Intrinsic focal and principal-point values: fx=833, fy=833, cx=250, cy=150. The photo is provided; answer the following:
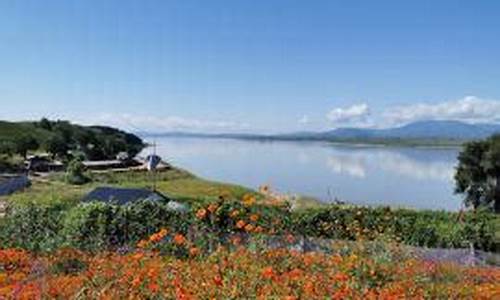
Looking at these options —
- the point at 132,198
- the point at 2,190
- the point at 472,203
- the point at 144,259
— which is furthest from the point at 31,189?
the point at 144,259

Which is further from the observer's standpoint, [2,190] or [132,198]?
[2,190]

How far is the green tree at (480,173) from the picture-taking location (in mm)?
70125

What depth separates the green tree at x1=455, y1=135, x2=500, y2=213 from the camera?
70125mm

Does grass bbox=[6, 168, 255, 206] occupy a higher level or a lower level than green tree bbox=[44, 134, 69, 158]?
lower

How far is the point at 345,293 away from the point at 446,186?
136525 mm

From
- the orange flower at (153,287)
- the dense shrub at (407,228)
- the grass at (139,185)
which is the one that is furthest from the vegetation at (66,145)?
the orange flower at (153,287)

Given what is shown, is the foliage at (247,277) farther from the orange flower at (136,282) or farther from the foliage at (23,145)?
the foliage at (23,145)

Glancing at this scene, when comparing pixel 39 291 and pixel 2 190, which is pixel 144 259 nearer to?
pixel 39 291

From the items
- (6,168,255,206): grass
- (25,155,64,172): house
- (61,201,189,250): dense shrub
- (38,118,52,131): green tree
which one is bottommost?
(6,168,255,206): grass

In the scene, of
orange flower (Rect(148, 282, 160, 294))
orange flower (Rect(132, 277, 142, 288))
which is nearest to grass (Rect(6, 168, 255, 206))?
orange flower (Rect(148, 282, 160, 294))

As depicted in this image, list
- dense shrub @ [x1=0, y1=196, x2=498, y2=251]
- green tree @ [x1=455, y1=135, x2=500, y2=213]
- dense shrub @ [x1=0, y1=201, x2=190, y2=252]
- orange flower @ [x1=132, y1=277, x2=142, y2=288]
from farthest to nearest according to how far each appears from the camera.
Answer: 1. green tree @ [x1=455, y1=135, x2=500, y2=213]
2. dense shrub @ [x1=0, y1=201, x2=190, y2=252]
3. dense shrub @ [x1=0, y1=196, x2=498, y2=251]
4. orange flower @ [x1=132, y1=277, x2=142, y2=288]

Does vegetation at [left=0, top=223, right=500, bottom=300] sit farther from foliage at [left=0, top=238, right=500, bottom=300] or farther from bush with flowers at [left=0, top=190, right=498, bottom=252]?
bush with flowers at [left=0, top=190, right=498, bottom=252]

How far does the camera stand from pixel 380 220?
31.3m

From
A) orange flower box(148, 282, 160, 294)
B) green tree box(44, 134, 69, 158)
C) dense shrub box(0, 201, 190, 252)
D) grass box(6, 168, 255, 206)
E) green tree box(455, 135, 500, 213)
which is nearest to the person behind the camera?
orange flower box(148, 282, 160, 294)
